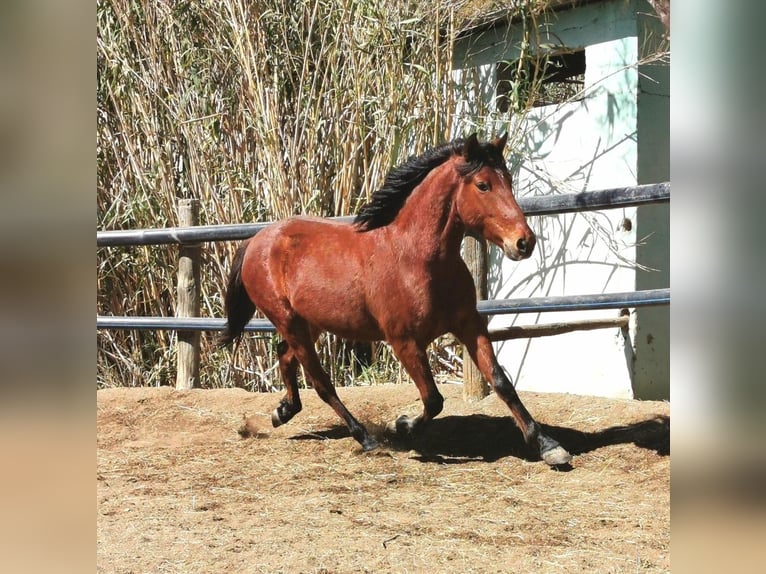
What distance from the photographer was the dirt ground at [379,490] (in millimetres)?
3092

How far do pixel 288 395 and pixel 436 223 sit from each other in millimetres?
1539

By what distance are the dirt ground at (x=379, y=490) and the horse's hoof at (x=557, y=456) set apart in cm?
7

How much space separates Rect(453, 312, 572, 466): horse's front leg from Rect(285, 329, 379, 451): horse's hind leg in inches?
33.1

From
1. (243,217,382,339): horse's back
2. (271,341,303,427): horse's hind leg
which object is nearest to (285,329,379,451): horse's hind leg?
(243,217,382,339): horse's back

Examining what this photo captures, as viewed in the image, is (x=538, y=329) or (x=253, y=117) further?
(x=253, y=117)

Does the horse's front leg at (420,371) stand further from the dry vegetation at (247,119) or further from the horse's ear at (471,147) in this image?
the dry vegetation at (247,119)

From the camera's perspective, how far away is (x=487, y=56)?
713 centimetres

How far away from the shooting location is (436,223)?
4.39 meters

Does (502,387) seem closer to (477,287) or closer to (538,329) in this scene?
(538,329)

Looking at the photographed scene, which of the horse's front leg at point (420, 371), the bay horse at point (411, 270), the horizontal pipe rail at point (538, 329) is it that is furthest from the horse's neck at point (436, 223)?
the horizontal pipe rail at point (538, 329)

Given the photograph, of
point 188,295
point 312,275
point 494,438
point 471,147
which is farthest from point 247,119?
point 494,438
